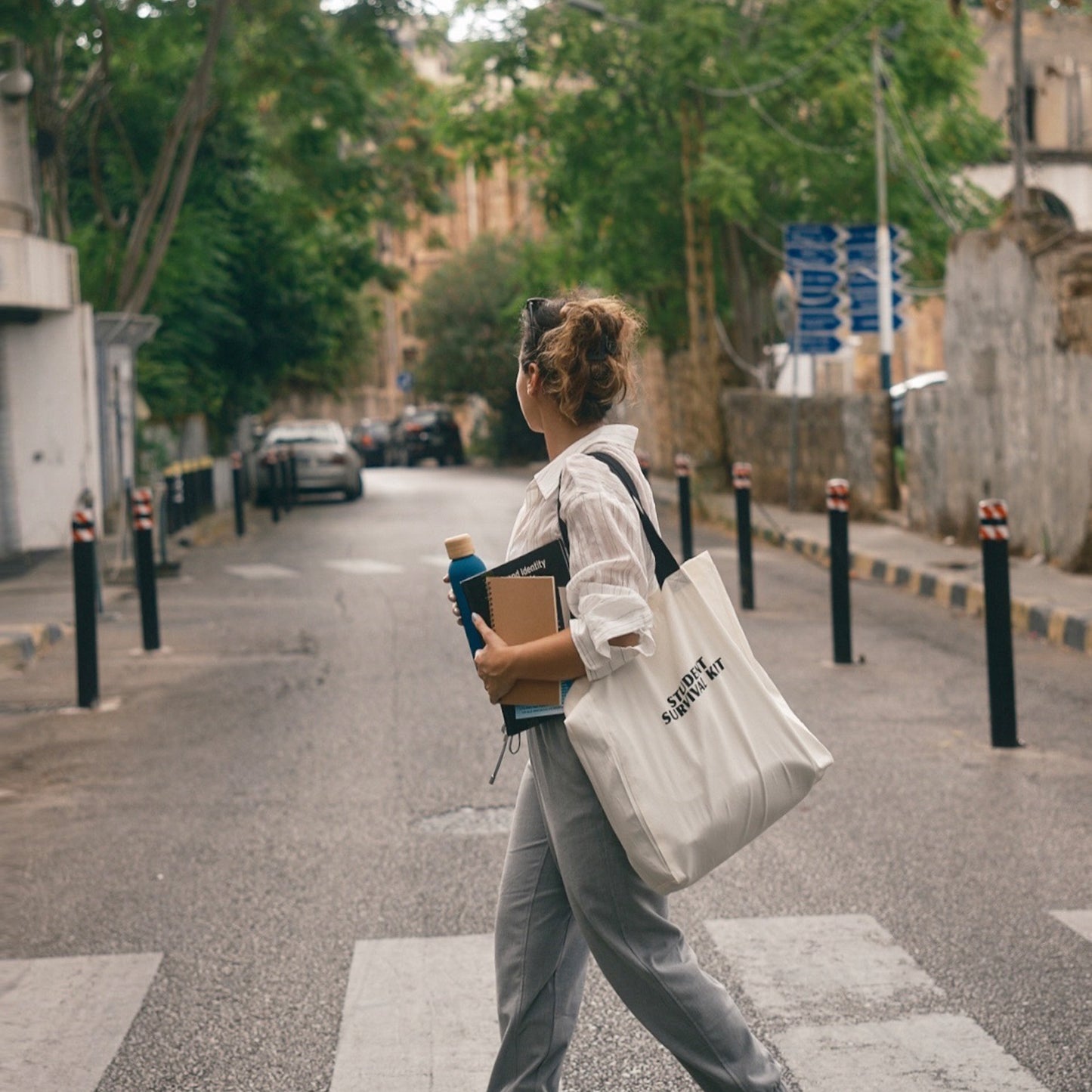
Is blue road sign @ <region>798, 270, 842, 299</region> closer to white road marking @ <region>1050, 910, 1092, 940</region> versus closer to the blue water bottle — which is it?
white road marking @ <region>1050, 910, 1092, 940</region>

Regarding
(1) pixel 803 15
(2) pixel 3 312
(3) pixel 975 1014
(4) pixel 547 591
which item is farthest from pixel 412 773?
(1) pixel 803 15

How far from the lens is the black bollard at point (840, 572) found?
10.3 metres

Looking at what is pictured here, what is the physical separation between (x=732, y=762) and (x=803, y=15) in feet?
76.5

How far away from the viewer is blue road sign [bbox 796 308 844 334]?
23266 mm

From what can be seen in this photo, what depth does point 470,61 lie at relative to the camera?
27.8 metres

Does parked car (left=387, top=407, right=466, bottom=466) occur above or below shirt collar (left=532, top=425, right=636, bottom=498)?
above

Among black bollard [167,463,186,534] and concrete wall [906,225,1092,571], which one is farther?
black bollard [167,463,186,534]

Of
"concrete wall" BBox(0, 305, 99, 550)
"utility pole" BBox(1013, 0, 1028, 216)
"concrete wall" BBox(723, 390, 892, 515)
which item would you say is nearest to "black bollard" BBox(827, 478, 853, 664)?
"utility pole" BBox(1013, 0, 1028, 216)

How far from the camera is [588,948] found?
3.41m

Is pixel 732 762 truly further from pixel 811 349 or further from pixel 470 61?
pixel 470 61

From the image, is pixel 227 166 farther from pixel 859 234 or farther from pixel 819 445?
pixel 819 445

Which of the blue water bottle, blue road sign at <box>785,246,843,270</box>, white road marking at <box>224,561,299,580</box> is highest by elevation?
blue road sign at <box>785,246,843,270</box>

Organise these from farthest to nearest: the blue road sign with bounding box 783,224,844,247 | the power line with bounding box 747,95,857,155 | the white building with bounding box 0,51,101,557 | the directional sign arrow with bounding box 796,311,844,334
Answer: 1. the power line with bounding box 747,95,857,155
2. the blue road sign with bounding box 783,224,844,247
3. the directional sign arrow with bounding box 796,311,844,334
4. the white building with bounding box 0,51,101,557

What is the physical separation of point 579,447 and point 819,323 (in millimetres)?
20562
